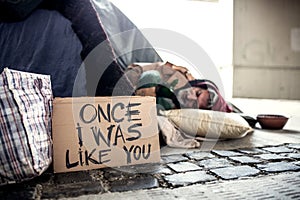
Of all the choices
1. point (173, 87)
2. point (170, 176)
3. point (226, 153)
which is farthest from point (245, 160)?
point (173, 87)

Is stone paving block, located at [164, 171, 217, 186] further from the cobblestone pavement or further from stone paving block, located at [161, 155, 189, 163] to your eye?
stone paving block, located at [161, 155, 189, 163]

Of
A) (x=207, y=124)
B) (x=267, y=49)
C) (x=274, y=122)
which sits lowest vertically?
(x=274, y=122)

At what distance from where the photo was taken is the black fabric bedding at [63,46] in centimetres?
139

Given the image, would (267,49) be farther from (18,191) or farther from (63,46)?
(18,191)

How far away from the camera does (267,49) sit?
4.09m

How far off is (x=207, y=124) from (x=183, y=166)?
501 millimetres

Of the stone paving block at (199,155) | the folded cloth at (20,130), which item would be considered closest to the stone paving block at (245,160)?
the stone paving block at (199,155)

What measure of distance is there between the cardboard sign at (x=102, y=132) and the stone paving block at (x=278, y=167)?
0.45 meters

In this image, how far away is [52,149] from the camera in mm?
993

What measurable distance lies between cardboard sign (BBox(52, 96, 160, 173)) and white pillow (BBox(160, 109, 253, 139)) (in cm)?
43

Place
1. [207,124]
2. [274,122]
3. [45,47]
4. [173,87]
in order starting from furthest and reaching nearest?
[274,122] → [173,87] → [207,124] → [45,47]

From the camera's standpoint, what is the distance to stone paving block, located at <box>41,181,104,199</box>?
80 cm

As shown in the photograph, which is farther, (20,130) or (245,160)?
(245,160)

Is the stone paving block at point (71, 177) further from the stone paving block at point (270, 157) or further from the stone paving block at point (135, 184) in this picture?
the stone paving block at point (270, 157)
